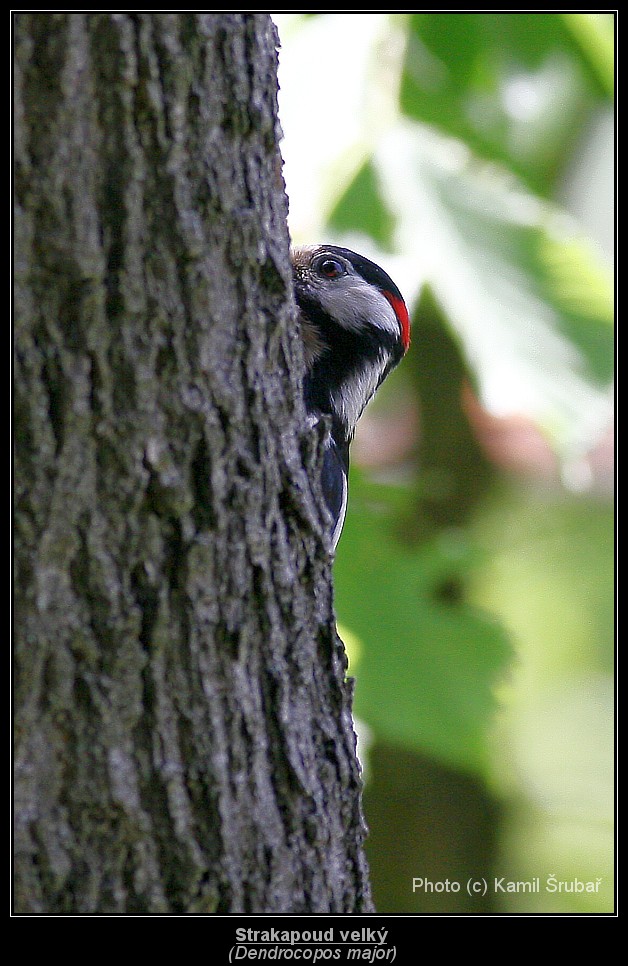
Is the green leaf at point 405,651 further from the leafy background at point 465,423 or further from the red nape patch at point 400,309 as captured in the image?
the red nape patch at point 400,309

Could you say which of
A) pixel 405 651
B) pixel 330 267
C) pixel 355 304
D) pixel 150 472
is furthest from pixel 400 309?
pixel 150 472

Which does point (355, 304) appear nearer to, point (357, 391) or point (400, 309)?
point (400, 309)

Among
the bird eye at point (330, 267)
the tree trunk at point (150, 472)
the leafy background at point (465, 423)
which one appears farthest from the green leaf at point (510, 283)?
the tree trunk at point (150, 472)

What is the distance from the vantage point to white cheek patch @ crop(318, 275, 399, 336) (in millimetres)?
2949

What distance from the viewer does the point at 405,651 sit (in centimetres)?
347

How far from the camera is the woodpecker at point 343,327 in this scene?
9.42 feet

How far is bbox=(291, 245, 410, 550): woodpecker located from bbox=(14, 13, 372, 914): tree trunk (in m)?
1.30

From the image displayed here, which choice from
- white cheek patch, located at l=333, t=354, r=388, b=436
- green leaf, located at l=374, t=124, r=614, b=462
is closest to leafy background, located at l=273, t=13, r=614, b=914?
green leaf, located at l=374, t=124, r=614, b=462

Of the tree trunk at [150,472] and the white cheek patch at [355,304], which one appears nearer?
the tree trunk at [150,472]

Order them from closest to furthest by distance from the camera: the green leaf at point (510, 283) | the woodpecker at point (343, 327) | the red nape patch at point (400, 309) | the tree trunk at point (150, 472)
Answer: the tree trunk at point (150, 472) → the green leaf at point (510, 283) → the woodpecker at point (343, 327) → the red nape patch at point (400, 309)

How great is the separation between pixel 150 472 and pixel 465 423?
412 centimetres
